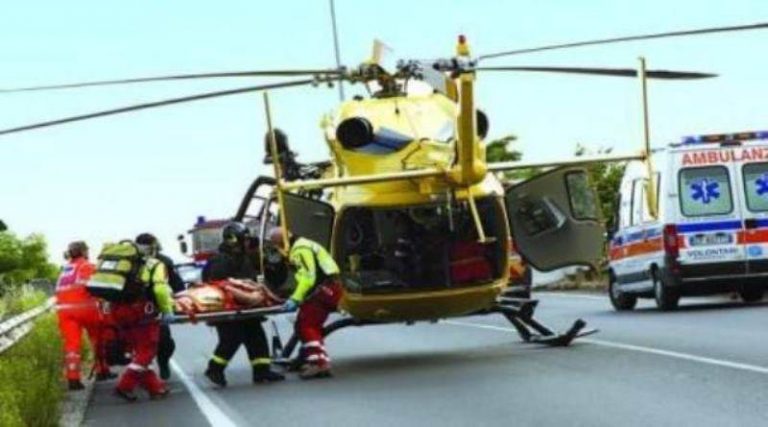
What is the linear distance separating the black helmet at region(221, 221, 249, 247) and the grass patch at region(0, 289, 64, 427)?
87.8 inches

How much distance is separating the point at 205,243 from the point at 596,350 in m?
39.1

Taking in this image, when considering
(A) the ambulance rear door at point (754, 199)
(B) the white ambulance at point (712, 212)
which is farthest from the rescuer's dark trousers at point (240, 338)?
(A) the ambulance rear door at point (754, 199)

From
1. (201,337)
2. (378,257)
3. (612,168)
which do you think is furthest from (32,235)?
(378,257)

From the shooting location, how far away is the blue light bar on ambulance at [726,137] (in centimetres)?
2227

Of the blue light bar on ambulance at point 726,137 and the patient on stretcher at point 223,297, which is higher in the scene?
the blue light bar on ambulance at point 726,137

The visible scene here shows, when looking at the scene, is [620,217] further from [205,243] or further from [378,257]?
[205,243]

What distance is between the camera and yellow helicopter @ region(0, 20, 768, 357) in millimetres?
15180

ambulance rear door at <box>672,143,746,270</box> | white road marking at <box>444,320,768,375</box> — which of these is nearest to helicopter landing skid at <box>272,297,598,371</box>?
white road marking at <box>444,320,768,375</box>

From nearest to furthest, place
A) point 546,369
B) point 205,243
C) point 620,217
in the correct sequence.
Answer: point 546,369 < point 620,217 < point 205,243

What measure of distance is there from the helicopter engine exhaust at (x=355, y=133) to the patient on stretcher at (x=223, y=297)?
1759mm

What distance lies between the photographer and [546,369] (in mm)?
14406

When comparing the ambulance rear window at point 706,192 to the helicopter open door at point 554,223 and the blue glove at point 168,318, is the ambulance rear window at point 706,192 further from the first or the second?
the blue glove at point 168,318

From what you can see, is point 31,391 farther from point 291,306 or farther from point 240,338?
point 240,338

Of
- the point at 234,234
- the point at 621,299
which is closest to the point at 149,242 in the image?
the point at 234,234
